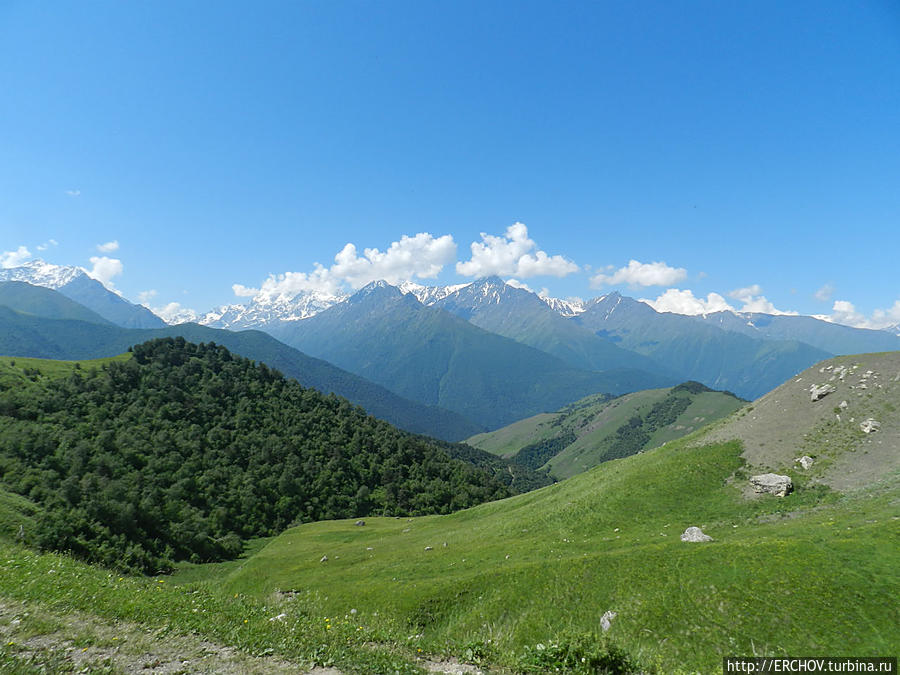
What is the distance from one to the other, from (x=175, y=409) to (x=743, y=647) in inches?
7144

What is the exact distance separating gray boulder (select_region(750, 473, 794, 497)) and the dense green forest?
9251 cm

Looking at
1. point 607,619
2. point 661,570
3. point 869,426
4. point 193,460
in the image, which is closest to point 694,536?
point 661,570

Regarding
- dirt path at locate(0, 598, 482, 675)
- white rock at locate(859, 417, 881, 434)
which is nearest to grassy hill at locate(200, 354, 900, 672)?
white rock at locate(859, 417, 881, 434)

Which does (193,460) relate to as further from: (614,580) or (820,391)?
(820,391)

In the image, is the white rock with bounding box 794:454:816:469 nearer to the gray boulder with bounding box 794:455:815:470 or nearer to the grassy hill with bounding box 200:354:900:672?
the gray boulder with bounding box 794:455:815:470

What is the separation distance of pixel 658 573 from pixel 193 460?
153m

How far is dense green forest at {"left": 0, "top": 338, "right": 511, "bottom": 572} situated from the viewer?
9456cm

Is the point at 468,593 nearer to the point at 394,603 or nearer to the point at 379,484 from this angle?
the point at 394,603

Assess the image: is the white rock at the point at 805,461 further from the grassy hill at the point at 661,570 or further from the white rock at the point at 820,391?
the white rock at the point at 820,391

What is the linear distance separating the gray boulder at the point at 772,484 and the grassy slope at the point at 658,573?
4.64ft

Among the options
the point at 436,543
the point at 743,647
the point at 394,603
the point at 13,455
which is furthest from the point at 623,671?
the point at 13,455

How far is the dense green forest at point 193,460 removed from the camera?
94562mm

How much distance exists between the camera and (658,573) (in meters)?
28.9

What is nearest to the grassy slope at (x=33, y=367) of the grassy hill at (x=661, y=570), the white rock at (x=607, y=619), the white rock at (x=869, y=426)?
the grassy hill at (x=661, y=570)
